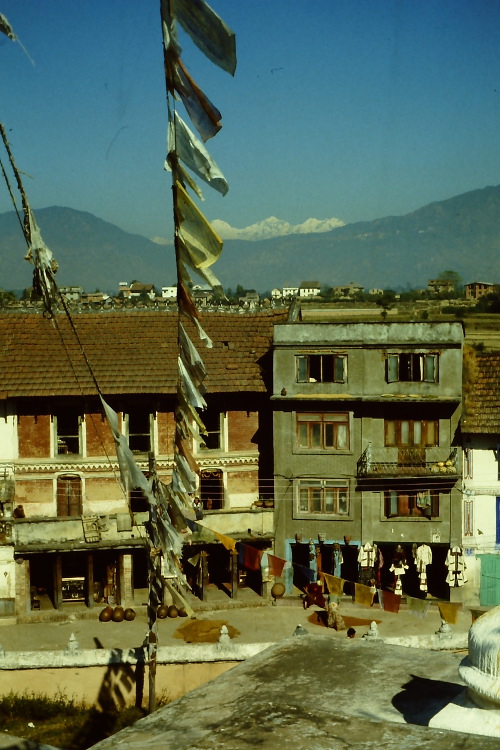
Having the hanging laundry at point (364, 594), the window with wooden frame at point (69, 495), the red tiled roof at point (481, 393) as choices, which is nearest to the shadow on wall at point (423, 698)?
the hanging laundry at point (364, 594)

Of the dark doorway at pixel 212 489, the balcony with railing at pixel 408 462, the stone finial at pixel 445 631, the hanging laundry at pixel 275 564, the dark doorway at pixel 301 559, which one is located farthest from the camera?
the dark doorway at pixel 212 489

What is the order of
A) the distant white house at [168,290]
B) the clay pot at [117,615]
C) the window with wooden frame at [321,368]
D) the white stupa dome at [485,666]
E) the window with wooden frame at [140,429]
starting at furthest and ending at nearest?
the distant white house at [168,290], the window with wooden frame at [140,429], the window with wooden frame at [321,368], the clay pot at [117,615], the white stupa dome at [485,666]

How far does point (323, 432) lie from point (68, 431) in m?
9.48

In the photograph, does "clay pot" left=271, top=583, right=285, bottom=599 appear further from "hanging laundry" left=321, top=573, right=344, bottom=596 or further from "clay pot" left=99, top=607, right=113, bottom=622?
Answer: "clay pot" left=99, top=607, right=113, bottom=622

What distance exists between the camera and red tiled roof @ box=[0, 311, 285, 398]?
123 ft

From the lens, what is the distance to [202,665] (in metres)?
29.1

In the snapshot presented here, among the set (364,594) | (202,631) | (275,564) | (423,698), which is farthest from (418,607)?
(423,698)

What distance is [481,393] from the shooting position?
37.6m

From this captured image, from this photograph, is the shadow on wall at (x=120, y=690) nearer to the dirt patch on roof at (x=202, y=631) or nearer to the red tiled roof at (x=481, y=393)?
the dirt patch on roof at (x=202, y=631)

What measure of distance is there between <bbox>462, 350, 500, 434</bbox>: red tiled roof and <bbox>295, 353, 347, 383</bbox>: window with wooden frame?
15.3 feet

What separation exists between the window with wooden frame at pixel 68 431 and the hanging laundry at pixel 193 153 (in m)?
29.8

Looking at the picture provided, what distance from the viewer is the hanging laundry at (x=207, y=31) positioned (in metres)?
7.45

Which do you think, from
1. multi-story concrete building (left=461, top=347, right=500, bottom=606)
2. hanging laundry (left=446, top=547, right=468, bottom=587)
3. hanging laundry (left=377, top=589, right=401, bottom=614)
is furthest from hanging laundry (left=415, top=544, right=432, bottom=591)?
hanging laundry (left=377, top=589, right=401, bottom=614)

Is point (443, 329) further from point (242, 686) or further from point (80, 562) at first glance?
point (242, 686)
